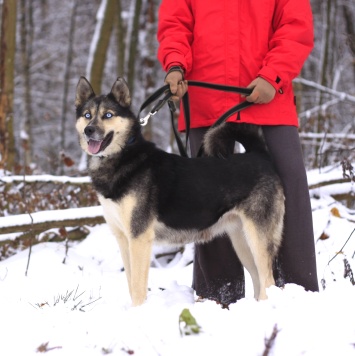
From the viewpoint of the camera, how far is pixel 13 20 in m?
7.52

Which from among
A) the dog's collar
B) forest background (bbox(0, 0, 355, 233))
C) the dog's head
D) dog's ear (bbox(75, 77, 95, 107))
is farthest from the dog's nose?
forest background (bbox(0, 0, 355, 233))

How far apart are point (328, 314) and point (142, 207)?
4.45 feet

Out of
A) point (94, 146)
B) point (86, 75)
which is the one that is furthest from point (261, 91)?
point (86, 75)

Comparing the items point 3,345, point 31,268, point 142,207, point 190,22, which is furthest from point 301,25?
point 31,268

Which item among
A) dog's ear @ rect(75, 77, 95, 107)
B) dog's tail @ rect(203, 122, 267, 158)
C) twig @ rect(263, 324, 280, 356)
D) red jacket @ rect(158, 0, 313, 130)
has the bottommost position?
twig @ rect(263, 324, 280, 356)

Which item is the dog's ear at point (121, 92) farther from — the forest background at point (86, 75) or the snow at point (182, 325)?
the forest background at point (86, 75)

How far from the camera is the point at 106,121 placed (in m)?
3.59

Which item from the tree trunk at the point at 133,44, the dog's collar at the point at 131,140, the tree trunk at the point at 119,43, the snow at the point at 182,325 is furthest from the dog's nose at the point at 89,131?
the tree trunk at the point at 119,43

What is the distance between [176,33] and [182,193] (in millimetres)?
1109

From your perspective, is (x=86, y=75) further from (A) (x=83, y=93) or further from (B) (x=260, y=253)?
(B) (x=260, y=253)

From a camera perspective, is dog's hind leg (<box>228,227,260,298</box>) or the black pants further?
dog's hind leg (<box>228,227,260,298</box>)

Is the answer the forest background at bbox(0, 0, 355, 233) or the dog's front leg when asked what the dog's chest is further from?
the forest background at bbox(0, 0, 355, 233)

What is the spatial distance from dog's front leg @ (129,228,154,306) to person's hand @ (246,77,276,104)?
108 centimetres

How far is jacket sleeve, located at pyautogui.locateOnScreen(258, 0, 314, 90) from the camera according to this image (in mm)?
3332
